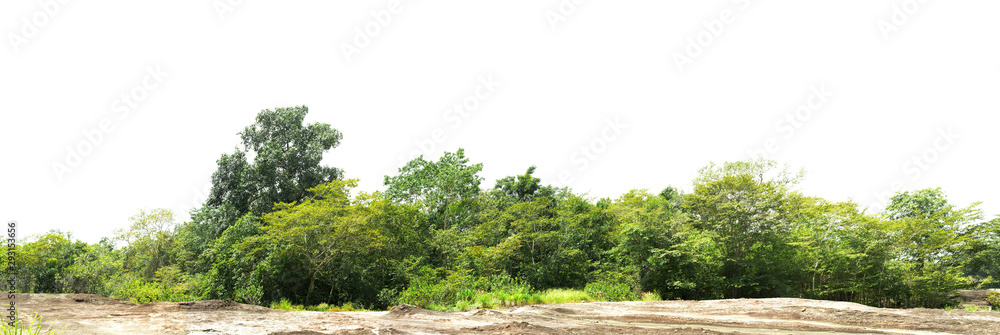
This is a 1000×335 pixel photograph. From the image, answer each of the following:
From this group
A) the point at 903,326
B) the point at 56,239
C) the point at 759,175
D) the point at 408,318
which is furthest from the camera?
the point at 759,175

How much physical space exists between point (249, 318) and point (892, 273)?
2493 cm

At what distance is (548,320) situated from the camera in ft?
38.8

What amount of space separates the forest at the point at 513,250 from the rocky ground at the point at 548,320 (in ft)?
11.3

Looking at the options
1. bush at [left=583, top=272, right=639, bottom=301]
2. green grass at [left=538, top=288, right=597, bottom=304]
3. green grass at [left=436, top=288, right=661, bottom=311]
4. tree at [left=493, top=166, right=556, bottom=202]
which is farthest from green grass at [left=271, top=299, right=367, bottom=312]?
tree at [left=493, top=166, right=556, bottom=202]

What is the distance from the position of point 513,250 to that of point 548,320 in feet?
31.0

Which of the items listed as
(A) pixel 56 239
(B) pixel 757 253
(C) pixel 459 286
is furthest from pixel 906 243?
(A) pixel 56 239

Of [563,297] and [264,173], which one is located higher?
[264,173]

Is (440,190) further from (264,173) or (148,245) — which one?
(148,245)

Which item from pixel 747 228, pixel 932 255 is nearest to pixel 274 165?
pixel 747 228

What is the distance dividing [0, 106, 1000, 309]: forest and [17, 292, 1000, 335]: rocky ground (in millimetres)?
3451

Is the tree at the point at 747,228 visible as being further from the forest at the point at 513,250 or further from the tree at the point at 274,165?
the tree at the point at 274,165

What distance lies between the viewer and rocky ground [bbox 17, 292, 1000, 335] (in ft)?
31.3

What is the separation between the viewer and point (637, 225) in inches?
769

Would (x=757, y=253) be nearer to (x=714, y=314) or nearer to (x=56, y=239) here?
(x=714, y=314)
